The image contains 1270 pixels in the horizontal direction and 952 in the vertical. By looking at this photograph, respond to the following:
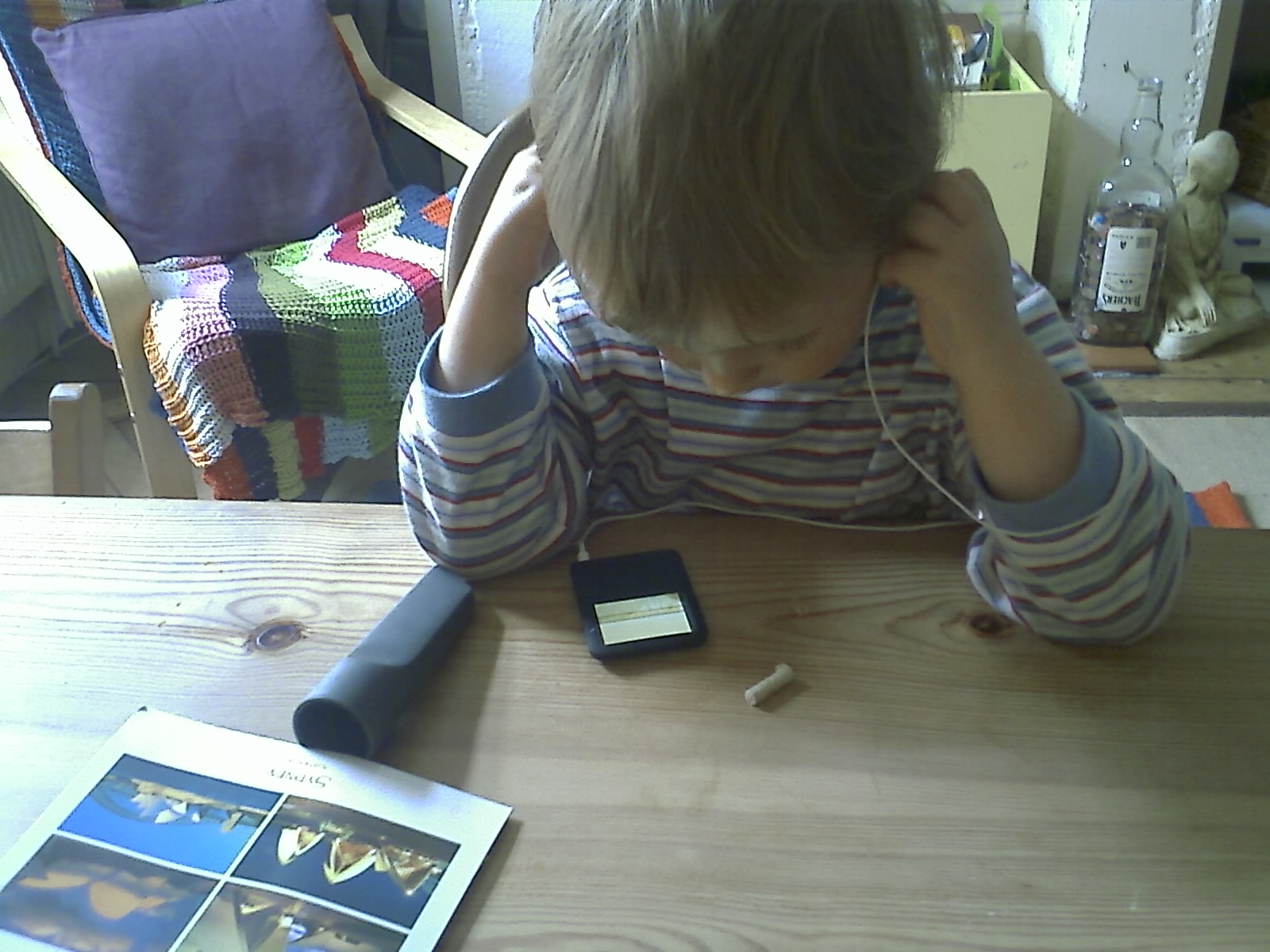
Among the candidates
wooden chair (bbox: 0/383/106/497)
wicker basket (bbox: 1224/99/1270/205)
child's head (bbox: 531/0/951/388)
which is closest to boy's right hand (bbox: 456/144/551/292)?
child's head (bbox: 531/0/951/388)

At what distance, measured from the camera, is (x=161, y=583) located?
0.74 meters

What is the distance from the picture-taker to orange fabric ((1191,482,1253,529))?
1.79 m

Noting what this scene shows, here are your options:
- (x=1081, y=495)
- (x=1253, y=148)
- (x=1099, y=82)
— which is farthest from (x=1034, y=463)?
(x=1253, y=148)

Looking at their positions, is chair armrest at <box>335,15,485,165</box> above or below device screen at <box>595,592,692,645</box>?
above

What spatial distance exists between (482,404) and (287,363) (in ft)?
3.33

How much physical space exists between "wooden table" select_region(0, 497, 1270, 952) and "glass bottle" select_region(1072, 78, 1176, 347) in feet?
5.70

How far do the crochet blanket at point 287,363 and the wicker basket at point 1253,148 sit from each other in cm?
192

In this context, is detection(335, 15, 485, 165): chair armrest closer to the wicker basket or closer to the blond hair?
the blond hair

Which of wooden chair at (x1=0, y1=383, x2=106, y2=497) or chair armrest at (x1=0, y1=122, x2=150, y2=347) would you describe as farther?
chair armrest at (x1=0, y1=122, x2=150, y2=347)

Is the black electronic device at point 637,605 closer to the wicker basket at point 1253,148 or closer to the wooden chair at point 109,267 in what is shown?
the wooden chair at point 109,267

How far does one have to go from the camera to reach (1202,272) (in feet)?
7.99

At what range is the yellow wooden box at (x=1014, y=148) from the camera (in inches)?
87.2

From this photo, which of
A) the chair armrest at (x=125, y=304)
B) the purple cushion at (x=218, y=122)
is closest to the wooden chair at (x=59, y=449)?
the chair armrest at (x=125, y=304)

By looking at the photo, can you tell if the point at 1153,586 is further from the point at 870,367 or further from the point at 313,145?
the point at 313,145
